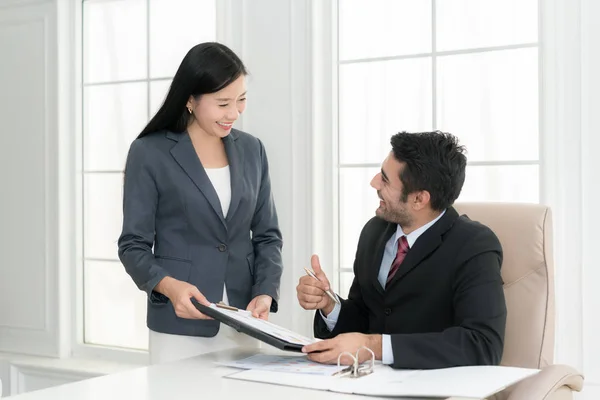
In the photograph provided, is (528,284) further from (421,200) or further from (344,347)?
(344,347)

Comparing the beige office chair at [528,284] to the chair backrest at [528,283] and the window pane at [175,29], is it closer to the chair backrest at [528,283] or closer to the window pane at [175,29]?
the chair backrest at [528,283]

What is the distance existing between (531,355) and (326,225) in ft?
4.64

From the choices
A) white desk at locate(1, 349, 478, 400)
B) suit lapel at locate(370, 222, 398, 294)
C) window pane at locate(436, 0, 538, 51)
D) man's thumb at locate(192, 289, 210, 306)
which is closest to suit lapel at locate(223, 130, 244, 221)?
man's thumb at locate(192, 289, 210, 306)

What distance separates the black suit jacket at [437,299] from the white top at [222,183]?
439 mm

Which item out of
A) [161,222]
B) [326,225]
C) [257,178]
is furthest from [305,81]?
[161,222]

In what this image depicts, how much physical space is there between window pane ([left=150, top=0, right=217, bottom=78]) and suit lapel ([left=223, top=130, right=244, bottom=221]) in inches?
55.0

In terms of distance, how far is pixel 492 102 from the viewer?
2.90m

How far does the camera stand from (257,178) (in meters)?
2.37

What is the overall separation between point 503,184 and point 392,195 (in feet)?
3.44

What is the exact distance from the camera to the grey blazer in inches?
86.6

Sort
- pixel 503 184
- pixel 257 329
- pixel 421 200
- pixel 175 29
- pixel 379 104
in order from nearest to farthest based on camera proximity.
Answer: pixel 257 329, pixel 421 200, pixel 503 184, pixel 379 104, pixel 175 29

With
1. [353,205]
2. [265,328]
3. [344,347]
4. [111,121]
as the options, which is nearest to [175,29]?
[111,121]

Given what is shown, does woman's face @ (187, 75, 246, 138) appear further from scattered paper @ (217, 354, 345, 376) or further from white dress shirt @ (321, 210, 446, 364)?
scattered paper @ (217, 354, 345, 376)

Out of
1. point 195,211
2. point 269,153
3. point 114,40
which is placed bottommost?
point 195,211
